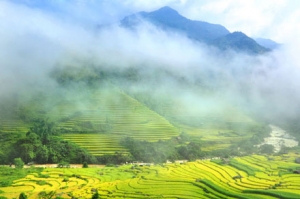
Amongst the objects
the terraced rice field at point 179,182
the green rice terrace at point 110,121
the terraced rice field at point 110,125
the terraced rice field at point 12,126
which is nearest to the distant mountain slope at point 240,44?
the green rice terrace at point 110,121

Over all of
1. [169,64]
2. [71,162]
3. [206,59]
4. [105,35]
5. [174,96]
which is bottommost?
[71,162]

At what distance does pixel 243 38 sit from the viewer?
18212 cm

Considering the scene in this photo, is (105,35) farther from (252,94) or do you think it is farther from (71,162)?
(71,162)

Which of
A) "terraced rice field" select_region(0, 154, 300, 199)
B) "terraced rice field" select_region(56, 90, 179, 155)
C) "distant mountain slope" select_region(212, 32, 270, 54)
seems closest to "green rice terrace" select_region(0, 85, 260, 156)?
"terraced rice field" select_region(56, 90, 179, 155)

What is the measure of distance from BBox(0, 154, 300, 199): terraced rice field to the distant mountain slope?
14066 cm

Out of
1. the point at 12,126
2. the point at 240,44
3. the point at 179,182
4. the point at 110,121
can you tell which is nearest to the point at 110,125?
the point at 110,121

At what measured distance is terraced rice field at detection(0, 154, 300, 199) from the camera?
27.0 meters

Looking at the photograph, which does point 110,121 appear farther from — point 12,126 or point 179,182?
→ point 179,182

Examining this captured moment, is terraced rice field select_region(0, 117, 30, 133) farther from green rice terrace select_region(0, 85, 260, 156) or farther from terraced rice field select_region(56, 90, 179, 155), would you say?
terraced rice field select_region(56, 90, 179, 155)

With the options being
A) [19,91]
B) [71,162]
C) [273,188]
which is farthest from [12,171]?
[19,91]

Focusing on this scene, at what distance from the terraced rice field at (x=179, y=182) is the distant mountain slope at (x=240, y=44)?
461 feet

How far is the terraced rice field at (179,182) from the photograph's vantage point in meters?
27.0

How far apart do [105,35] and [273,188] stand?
170716 millimetres

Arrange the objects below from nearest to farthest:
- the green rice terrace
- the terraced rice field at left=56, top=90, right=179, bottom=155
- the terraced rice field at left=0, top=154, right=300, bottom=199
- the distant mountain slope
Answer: the terraced rice field at left=0, top=154, right=300, bottom=199, the terraced rice field at left=56, top=90, right=179, bottom=155, the green rice terrace, the distant mountain slope
